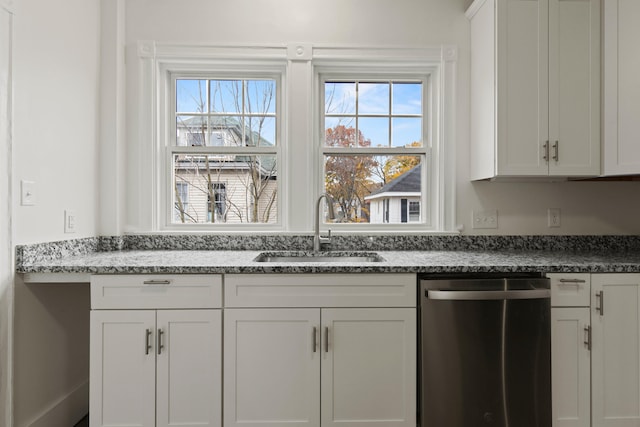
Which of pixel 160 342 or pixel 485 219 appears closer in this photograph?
pixel 160 342

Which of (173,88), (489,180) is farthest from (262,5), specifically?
(489,180)

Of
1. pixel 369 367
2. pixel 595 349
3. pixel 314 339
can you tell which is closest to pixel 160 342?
pixel 314 339

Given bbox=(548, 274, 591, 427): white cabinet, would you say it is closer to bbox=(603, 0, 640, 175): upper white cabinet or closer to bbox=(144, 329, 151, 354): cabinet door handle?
bbox=(603, 0, 640, 175): upper white cabinet

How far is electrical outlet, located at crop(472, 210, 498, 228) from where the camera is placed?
8.50 feet

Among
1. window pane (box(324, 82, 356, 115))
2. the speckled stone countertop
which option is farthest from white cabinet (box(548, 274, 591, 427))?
window pane (box(324, 82, 356, 115))

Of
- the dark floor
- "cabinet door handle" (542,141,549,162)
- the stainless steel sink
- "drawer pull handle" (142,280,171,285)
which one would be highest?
"cabinet door handle" (542,141,549,162)

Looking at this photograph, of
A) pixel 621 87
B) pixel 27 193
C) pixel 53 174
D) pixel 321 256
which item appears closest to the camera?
pixel 27 193

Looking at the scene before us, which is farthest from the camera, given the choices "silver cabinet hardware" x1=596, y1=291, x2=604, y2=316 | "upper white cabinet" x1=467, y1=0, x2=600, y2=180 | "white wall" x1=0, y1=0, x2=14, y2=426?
"upper white cabinet" x1=467, y1=0, x2=600, y2=180

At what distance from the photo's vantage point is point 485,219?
2.59 m

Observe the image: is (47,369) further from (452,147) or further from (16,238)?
(452,147)

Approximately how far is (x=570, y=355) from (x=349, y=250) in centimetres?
126

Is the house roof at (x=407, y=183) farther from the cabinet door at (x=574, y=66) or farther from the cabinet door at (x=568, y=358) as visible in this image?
the cabinet door at (x=568, y=358)

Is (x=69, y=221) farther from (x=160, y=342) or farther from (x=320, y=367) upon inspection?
(x=320, y=367)

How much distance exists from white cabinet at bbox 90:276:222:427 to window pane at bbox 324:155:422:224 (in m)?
1.11
